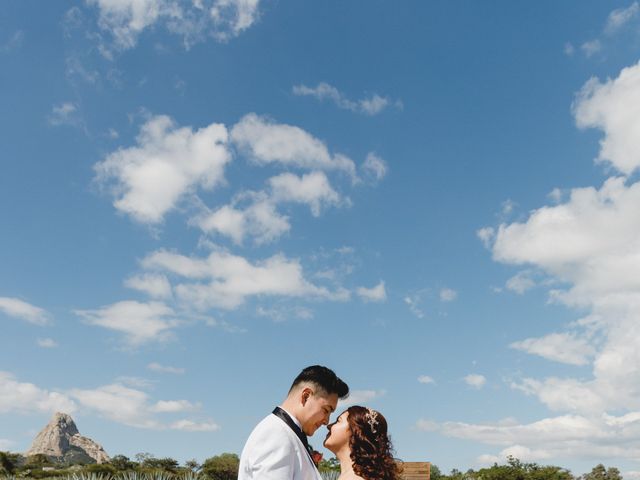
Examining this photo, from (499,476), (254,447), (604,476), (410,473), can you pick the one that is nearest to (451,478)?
(499,476)

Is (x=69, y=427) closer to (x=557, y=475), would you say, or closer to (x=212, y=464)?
(x=212, y=464)

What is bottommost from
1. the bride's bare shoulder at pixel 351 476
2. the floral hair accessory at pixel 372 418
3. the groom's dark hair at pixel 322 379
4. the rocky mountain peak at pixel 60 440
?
the bride's bare shoulder at pixel 351 476

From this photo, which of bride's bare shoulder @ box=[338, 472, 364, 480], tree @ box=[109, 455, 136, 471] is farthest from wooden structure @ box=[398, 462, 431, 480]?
tree @ box=[109, 455, 136, 471]

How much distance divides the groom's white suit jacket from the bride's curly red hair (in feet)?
2.78

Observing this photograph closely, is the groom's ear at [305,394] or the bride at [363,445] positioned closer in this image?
the groom's ear at [305,394]

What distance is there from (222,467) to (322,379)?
44.5 metres

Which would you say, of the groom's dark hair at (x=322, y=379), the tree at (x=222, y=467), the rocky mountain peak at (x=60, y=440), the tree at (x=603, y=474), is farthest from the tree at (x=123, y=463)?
the rocky mountain peak at (x=60, y=440)

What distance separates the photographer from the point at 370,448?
184 inches

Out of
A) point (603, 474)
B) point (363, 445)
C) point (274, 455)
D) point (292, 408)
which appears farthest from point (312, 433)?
point (603, 474)

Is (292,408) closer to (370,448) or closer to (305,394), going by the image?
(305,394)

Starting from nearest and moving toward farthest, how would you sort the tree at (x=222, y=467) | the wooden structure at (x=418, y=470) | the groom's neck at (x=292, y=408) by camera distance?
1. the groom's neck at (x=292, y=408)
2. the wooden structure at (x=418, y=470)
3. the tree at (x=222, y=467)

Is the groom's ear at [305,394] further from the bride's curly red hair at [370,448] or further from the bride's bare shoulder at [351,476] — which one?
the bride's bare shoulder at [351,476]

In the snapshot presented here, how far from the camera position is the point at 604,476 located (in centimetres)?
4653

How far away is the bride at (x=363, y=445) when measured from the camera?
4.62 metres
